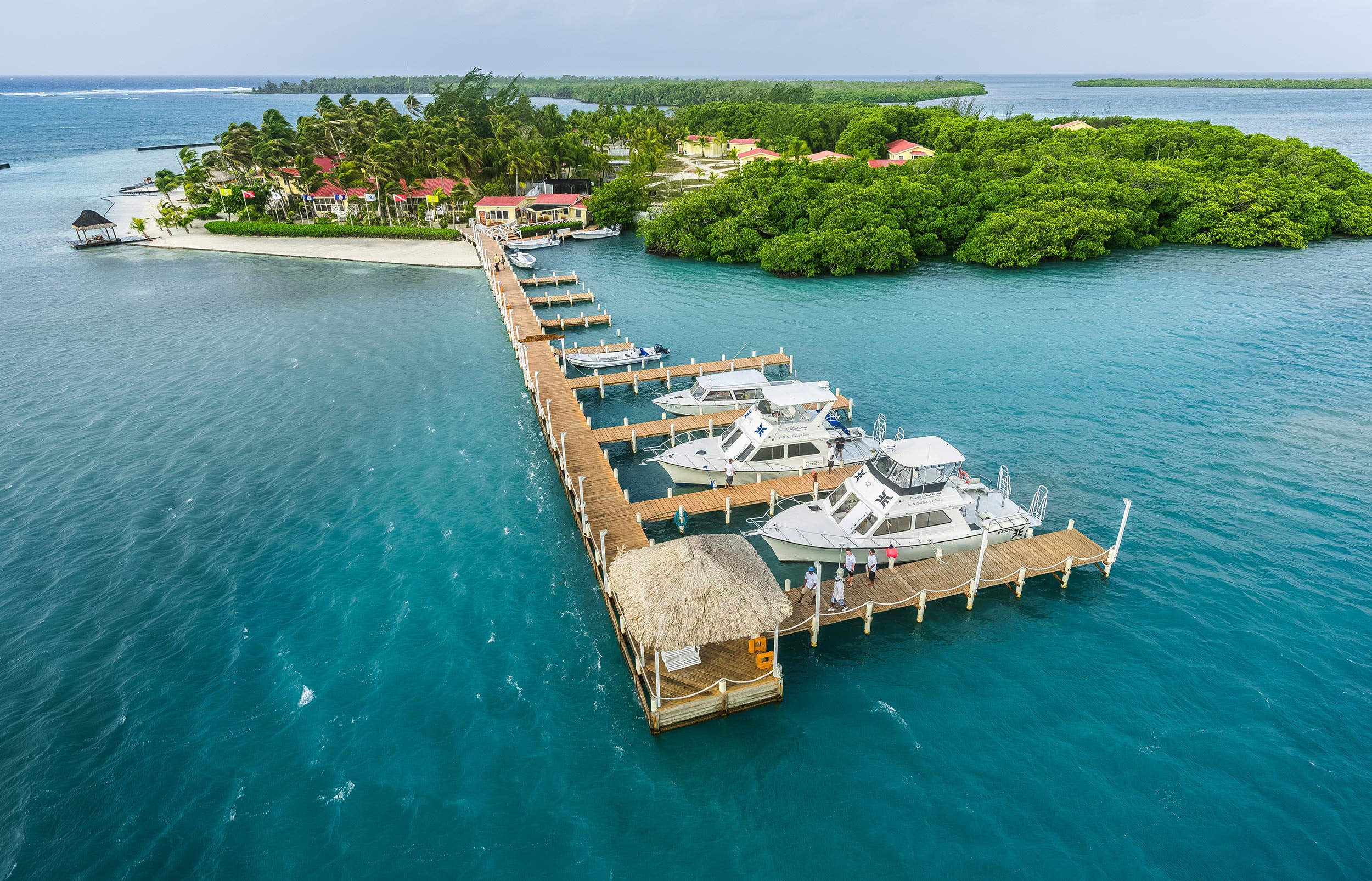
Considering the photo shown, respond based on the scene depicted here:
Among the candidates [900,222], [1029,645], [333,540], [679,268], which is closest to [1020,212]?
[900,222]

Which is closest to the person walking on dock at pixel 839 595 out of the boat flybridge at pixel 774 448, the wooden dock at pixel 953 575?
the wooden dock at pixel 953 575

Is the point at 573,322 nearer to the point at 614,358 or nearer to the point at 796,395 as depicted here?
the point at 614,358

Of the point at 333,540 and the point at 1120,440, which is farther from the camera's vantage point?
the point at 1120,440

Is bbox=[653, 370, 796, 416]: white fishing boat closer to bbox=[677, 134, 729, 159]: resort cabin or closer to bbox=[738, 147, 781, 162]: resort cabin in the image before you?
bbox=[738, 147, 781, 162]: resort cabin

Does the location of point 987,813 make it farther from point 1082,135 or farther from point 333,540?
point 1082,135

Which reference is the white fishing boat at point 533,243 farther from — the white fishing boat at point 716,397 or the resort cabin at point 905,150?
the resort cabin at point 905,150

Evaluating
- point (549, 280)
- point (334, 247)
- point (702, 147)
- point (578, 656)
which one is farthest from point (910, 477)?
point (702, 147)
